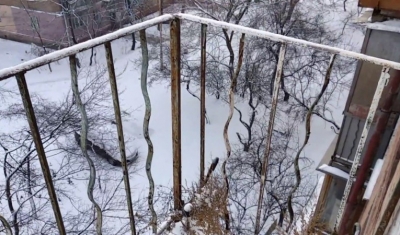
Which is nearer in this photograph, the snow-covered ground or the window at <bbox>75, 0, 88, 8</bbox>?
the snow-covered ground

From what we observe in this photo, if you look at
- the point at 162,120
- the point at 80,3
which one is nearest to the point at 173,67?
the point at 162,120

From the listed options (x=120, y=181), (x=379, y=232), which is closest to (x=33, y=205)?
(x=120, y=181)

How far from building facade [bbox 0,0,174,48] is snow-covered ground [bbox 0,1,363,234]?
1.01 metres

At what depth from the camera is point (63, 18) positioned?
39.5ft

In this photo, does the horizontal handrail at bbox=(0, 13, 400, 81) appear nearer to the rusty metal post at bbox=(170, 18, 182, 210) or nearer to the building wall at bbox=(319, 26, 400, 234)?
→ the rusty metal post at bbox=(170, 18, 182, 210)

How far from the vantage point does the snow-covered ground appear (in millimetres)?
8898

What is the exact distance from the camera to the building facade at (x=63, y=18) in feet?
39.4

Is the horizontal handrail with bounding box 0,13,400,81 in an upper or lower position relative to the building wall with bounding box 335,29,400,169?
upper

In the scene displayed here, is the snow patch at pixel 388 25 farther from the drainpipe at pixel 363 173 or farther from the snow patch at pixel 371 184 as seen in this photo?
the snow patch at pixel 371 184

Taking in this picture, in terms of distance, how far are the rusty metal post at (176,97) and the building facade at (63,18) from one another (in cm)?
1088

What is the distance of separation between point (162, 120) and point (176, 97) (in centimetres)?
853

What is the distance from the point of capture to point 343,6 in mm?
12359

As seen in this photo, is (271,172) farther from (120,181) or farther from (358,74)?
(358,74)

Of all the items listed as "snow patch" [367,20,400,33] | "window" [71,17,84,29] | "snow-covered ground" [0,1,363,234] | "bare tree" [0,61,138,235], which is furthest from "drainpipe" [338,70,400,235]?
"window" [71,17,84,29]
